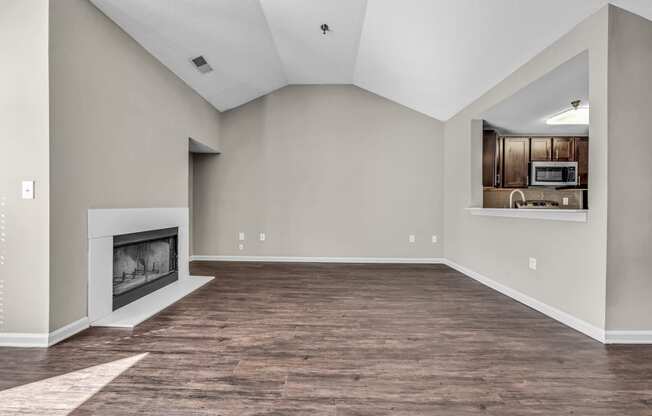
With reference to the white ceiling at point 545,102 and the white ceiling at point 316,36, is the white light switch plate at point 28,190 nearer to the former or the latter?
the white ceiling at point 316,36

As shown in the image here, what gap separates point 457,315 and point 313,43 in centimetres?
375

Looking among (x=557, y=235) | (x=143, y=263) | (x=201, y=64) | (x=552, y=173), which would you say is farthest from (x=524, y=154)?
(x=143, y=263)

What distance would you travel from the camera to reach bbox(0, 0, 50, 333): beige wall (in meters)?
2.26

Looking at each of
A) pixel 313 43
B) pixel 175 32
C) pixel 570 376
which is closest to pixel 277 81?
pixel 313 43

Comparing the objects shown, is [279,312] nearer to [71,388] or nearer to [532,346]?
[71,388]

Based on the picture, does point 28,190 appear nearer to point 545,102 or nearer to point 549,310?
point 549,310

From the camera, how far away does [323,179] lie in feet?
19.0

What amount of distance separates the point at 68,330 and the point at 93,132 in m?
1.59

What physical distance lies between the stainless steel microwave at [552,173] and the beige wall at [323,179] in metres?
1.46

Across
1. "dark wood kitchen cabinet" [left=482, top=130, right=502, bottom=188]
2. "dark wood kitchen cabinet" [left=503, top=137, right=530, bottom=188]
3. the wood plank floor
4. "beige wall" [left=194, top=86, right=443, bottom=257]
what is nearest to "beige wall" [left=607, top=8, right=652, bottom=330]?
the wood plank floor

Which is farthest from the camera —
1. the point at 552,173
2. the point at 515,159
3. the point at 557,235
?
the point at 515,159

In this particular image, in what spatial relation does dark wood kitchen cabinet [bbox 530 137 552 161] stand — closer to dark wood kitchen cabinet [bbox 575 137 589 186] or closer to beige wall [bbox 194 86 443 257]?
dark wood kitchen cabinet [bbox 575 137 589 186]

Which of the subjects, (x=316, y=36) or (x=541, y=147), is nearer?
(x=316, y=36)

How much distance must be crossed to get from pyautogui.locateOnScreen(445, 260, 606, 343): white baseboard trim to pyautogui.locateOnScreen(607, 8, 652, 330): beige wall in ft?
0.80
